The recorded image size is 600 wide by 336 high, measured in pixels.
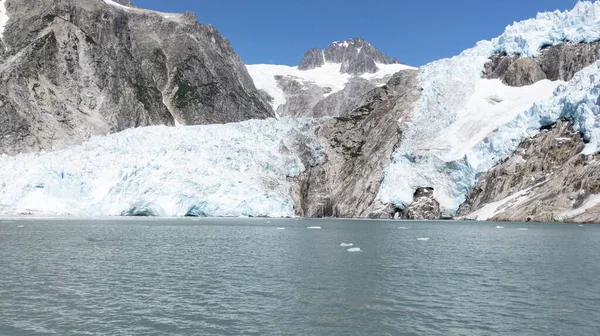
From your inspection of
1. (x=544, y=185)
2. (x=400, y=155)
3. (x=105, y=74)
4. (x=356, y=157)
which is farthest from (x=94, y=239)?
(x=105, y=74)

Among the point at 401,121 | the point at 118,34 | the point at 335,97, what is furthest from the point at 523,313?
the point at 335,97

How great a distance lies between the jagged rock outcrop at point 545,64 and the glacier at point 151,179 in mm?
39590

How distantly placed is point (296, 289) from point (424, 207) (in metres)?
54.5

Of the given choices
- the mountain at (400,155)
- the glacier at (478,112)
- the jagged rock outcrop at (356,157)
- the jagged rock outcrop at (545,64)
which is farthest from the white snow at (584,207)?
the jagged rock outcrop at (545,64)

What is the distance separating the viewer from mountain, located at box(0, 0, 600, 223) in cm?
6194

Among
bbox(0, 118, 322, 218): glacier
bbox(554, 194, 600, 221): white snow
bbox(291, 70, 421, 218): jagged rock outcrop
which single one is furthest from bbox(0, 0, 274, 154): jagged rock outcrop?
bbox(554, 194, 600, 221): white snow

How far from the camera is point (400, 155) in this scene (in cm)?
7556

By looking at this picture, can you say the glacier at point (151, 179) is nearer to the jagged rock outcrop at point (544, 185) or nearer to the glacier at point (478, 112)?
the glacier at point (478, 112)

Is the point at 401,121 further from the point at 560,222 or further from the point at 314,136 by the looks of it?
the point at 560,222

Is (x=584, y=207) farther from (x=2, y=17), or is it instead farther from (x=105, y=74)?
(x=2, y=17)

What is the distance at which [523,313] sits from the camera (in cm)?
1502

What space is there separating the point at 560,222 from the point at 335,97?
489 ft

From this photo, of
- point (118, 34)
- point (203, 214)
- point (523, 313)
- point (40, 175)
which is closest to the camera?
point (523, 313)

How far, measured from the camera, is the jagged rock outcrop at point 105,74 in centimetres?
9356
